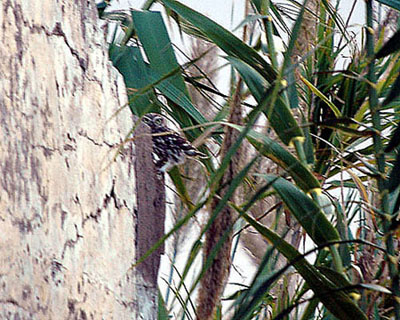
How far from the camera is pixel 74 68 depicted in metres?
0.61

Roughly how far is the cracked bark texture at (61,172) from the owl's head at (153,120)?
6 centimetres

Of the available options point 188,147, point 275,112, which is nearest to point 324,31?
point 188,147

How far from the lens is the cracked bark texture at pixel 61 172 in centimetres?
52

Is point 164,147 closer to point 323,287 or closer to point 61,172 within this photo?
point 61,172

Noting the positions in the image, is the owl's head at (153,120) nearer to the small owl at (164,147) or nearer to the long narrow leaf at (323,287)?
the small owl at (164,147)

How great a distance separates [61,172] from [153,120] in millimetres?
195

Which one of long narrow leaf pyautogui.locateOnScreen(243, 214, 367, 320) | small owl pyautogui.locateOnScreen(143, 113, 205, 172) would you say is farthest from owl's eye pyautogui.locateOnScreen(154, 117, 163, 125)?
long narrow leaf pyautogui.locateOnScreen(243, 214, 367, 320)

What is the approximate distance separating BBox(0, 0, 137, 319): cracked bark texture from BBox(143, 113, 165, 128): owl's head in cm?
6

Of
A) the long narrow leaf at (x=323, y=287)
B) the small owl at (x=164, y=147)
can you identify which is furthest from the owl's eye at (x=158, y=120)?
the long narrow leaf at (x=323, y=287)

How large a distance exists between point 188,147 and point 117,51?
11.4 inches

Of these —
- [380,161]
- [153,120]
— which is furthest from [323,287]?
[153,120]

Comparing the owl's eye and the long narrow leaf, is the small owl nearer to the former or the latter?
the owl's eye

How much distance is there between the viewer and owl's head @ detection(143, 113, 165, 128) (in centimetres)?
74

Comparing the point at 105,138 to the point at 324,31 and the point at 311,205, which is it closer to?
the point at 311,205
